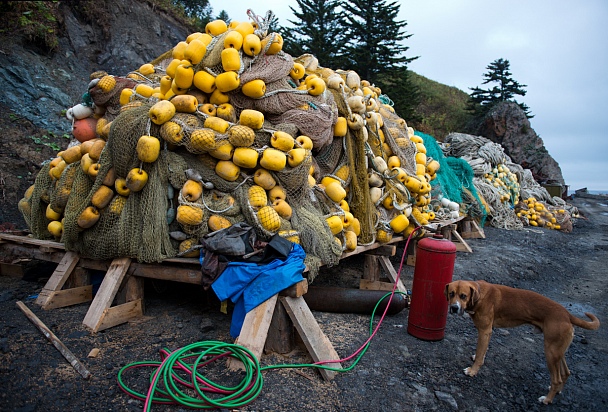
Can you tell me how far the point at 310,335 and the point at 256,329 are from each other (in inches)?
16.2

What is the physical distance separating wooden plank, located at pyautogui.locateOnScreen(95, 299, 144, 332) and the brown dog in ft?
9.13

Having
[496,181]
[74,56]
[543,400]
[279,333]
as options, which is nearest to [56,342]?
[279,333]

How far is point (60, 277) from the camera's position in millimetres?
4203

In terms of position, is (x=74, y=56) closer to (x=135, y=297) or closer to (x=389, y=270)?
(x=135, y=297)

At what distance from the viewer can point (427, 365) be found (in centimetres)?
359

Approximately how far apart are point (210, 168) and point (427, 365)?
2.59 meters

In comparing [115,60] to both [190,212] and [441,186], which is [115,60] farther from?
[190,212]

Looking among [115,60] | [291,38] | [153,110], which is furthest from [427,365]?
[291,38]

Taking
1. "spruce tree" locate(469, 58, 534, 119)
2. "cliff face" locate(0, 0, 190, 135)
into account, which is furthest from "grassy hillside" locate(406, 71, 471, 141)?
"cliff face" locate(0, 0, 190, 135)

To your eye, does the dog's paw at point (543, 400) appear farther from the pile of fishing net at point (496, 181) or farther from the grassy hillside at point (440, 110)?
the grassy hillside at point (440, 110)

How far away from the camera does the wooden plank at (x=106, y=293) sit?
3701 millimetres

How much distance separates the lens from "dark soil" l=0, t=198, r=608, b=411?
9.35 ft

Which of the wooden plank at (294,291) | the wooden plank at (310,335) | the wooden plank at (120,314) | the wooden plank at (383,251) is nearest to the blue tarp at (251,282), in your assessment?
the wooden plank at (294,291)

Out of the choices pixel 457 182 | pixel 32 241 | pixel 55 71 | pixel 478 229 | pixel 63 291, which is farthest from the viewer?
pixel 55 71
